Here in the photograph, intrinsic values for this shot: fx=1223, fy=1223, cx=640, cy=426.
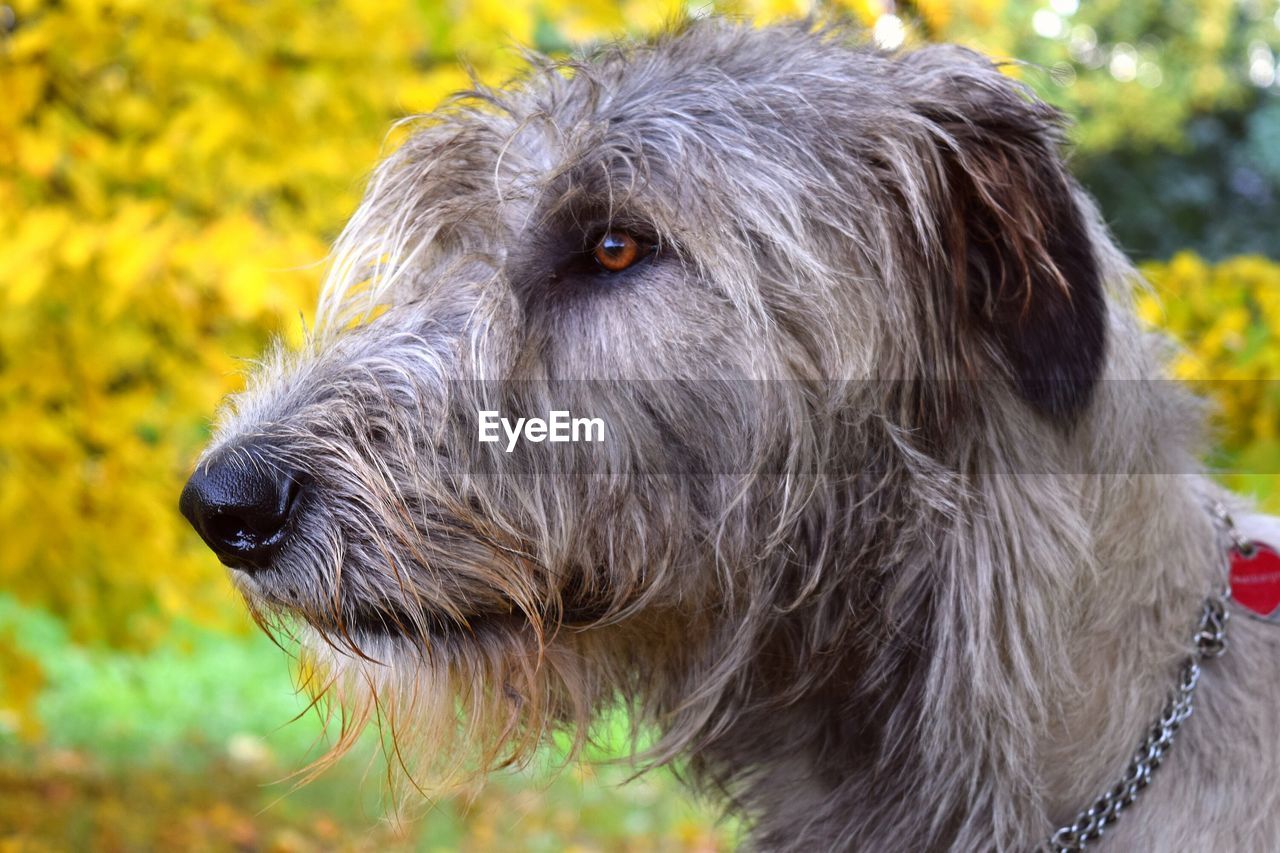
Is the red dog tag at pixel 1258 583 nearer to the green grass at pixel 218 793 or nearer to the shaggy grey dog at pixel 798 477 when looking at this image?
the shaggy grey dog at pixel 798 477

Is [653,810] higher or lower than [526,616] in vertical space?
lower

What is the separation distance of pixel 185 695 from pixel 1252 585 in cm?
1185

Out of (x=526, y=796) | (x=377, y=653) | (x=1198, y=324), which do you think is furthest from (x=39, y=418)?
(x=1198, y=324)

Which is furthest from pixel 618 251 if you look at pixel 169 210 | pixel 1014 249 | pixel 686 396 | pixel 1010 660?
pixel 169 210

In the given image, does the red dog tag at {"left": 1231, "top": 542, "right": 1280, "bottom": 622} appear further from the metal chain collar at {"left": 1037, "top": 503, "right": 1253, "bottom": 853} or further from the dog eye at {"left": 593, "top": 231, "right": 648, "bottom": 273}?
the dog eye at {"left": 593, "top": 231, "right": 648, "bottom": 273}

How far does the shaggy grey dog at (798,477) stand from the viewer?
2.21m

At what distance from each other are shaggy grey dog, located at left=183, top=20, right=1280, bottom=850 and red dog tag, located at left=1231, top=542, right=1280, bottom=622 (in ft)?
0.19

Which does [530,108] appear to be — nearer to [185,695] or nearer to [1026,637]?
[1026,637]

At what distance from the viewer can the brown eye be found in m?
2.27

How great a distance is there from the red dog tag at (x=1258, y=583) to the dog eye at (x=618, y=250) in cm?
138

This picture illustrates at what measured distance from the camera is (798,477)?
88.9 inches

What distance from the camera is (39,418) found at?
4.46m

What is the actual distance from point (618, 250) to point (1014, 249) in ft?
2.37

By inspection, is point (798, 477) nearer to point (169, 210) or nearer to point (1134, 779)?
point (1134, 779)
